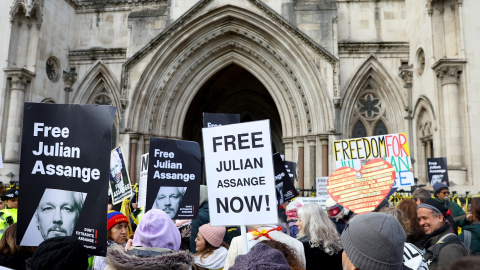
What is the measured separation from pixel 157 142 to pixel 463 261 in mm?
5148

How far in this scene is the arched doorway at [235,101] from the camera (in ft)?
69.3

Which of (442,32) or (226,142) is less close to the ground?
(442,32)

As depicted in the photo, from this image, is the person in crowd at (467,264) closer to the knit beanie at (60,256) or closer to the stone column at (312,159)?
the knit beanie at (60,256)

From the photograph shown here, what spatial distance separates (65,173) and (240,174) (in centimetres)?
155

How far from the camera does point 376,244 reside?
76.8 inches

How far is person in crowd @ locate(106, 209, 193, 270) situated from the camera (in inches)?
94.0

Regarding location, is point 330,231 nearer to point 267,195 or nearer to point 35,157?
point 267,195

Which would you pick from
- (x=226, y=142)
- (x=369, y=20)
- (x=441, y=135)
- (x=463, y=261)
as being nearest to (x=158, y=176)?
(x=226, y=142)

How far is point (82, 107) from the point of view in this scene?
3422mm

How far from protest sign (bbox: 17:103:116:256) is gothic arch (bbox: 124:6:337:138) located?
12839mm

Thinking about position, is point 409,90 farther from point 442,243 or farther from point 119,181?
point 442,243

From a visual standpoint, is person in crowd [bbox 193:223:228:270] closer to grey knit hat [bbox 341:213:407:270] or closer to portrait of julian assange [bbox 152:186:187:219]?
portrait of julian assange [bbox 152:186:187:219]

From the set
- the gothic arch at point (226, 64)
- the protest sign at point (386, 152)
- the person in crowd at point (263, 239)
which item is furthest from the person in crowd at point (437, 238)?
the gothic arch at point (226, 64)

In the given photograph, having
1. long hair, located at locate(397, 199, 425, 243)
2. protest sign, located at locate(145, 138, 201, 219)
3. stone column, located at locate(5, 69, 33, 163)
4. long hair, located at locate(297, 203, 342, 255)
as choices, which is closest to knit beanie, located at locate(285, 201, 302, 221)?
protest sign, located at locate(145, 138, 201, 219)
